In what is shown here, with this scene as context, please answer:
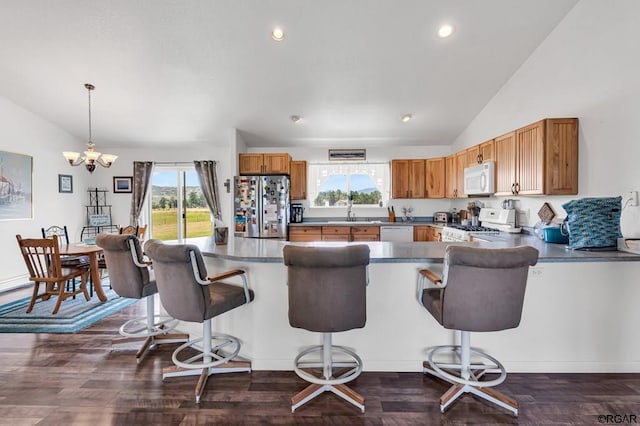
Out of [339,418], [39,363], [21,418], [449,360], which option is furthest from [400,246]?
[39,363]

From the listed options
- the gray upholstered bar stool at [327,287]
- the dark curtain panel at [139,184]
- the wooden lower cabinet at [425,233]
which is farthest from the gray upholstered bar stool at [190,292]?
the dark curtain panel at [139,184]

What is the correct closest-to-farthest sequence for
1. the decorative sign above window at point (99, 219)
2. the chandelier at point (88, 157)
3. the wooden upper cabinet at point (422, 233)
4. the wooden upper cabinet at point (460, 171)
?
the chandelier at point (88, 157)
the wooden upper cabinet at point (460, 171)
the wooden upper cabinet at point (422, 233)
the decorative sign above window at point (99, 219)

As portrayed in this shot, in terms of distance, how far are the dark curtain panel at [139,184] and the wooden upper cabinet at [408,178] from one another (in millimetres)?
4924

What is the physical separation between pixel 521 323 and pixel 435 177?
3.61 metres

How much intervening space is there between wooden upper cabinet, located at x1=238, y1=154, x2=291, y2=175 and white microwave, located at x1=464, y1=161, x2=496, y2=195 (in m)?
3.04

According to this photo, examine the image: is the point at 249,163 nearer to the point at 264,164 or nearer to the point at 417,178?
the point at 264,164

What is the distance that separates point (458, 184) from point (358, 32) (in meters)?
2.92

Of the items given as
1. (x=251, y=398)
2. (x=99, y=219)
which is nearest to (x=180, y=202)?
(x=99, y=219)

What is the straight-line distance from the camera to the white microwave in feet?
12.9

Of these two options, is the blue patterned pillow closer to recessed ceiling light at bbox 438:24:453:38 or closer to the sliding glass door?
recessed ceiling light at bbox 438:24:453:38

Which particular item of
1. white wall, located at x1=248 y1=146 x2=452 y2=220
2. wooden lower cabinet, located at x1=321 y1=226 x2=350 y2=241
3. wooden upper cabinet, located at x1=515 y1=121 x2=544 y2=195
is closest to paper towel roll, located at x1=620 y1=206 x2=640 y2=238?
wooden upper cabinet, located at x1=515 y1=121 x2=544 y2=195

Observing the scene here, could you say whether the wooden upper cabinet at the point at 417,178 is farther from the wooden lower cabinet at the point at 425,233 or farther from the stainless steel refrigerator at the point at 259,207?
the stainless steel refrigerator at the point at 259,207

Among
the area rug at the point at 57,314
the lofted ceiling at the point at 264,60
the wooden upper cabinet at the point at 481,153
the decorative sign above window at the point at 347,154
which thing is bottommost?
the area rug at the point at 57,314

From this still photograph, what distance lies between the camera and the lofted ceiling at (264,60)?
299cm
